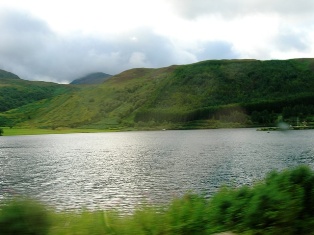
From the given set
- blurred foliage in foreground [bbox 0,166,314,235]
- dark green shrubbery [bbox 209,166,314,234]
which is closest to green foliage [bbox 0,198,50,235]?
blurred foliage in foreground [bbox 0,166,314,235]

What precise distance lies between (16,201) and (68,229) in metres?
2.01

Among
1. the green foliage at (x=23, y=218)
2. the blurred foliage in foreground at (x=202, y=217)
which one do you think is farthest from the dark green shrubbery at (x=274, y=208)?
the green foliage at (x=23, y=218)

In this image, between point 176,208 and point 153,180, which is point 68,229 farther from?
point 153,180

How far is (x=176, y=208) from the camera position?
1317 cm

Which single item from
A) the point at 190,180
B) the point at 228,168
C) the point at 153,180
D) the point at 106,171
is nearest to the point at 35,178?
the point at 106,171

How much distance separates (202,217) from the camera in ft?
40.6

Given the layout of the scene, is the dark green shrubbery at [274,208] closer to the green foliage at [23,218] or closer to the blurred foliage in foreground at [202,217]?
the blurred foliage in foreground at [202,217]

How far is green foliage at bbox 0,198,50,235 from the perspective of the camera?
936 cm

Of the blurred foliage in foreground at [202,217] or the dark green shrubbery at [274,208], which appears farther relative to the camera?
the dark green shrubbery at [274,208]

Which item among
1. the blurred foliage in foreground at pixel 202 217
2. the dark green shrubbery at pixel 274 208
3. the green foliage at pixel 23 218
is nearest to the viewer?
the green foliage at pixel 23 218

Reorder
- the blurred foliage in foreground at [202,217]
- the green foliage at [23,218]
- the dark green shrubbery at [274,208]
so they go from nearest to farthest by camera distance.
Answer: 1. the green foliage at [23,218]
2. the blurred foliage in foreground at [202,217]
3. the dark green shrubbery at [274,208]

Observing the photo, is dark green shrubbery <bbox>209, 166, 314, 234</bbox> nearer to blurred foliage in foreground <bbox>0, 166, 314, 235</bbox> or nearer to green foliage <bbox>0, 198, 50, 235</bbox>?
blurred foliage in foreground <bbox>0, 166, 314, 235</bbox>

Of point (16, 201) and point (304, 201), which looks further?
point (304, 201)

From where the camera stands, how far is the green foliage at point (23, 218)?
9363 millimetres
